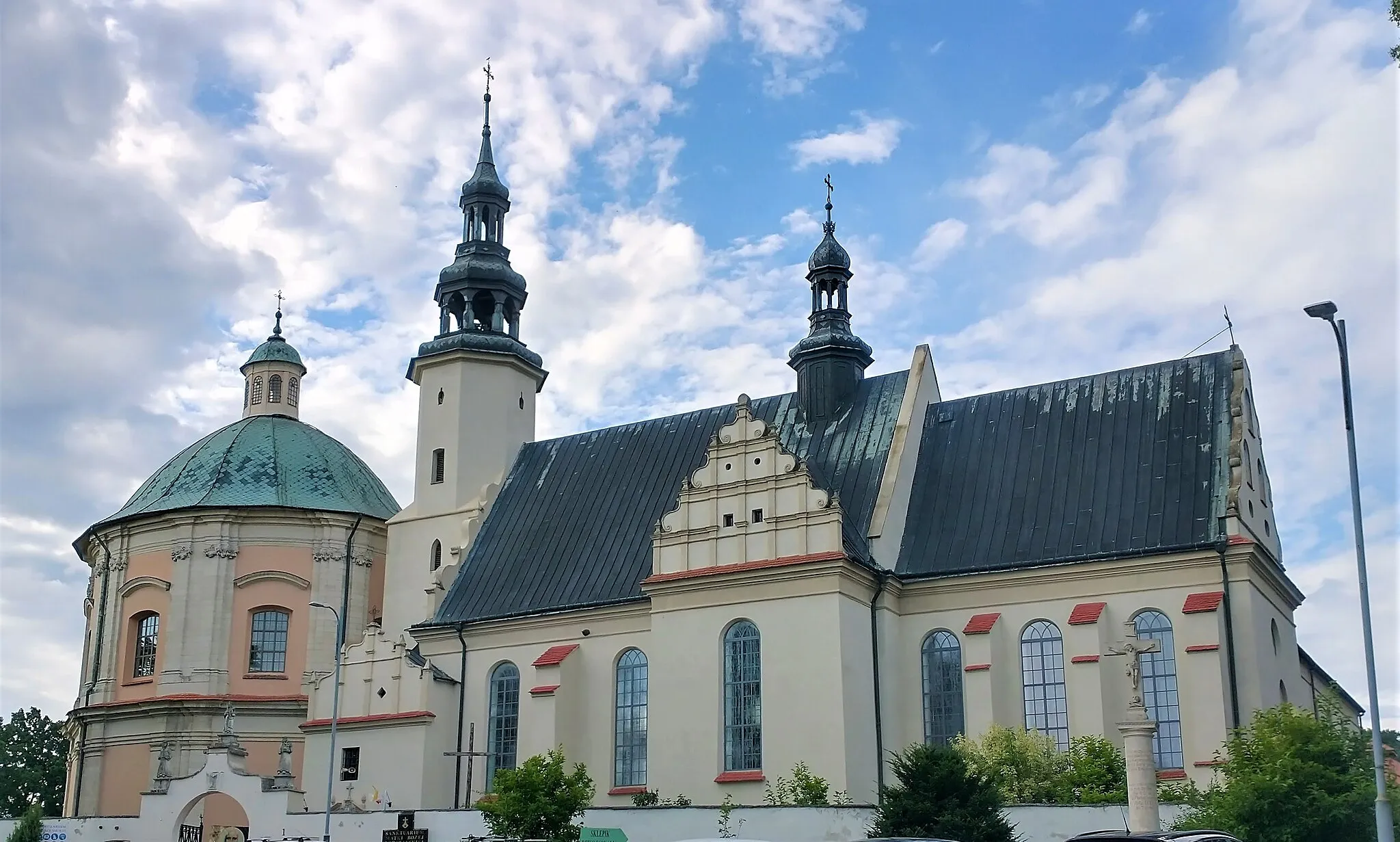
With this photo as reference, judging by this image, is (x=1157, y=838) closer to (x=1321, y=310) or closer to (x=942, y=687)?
(x=1321, y=310)

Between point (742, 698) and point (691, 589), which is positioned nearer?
point (742, 698)

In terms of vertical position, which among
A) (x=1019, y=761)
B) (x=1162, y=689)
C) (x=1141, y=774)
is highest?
(x=1162, y=689)

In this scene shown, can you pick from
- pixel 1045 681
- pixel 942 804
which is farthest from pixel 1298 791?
pixel 1045 681

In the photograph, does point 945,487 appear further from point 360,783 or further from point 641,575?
point 360,783

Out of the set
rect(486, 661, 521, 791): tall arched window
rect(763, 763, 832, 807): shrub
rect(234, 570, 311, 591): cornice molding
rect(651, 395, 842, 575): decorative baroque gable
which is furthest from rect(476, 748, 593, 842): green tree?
rect(234, 570, 311, 591): cornice molding

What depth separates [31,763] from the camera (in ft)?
220

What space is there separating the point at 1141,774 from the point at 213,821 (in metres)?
35.0

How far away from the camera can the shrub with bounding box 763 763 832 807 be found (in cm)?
3331

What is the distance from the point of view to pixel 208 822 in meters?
49.0

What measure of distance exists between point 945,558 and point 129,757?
3085cm

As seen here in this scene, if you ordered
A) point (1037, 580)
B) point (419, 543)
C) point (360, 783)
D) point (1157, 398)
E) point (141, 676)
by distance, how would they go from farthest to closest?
1. point (141, 676)
2. point (419, 543)
3. point (360, 783)
4. point (1157, 398)
5. point (1037, 580)

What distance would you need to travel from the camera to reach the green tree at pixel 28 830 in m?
42.4

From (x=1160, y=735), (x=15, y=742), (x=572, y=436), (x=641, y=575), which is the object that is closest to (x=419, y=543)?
(x=572, y=436)

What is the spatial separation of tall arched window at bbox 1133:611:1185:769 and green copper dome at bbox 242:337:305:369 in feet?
128
